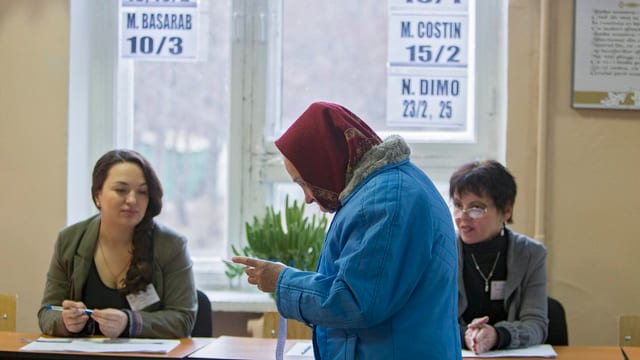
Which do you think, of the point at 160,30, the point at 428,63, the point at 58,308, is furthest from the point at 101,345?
the point at 428,63

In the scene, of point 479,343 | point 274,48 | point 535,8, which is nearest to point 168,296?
point 479,343

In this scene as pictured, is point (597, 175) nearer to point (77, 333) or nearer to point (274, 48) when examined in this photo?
point (274, 48)

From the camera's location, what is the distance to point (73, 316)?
293cm

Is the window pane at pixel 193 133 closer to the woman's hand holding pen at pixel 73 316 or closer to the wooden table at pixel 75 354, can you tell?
the woman's hand holding pen at pixel 73 316

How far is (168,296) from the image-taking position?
10.4 ft

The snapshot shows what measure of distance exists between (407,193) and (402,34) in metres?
2.46

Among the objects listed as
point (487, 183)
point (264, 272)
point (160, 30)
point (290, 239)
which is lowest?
point (290, 239)

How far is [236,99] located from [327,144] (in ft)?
7.76

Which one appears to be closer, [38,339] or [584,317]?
[38,339]

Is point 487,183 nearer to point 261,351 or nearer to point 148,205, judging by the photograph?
point 261,351

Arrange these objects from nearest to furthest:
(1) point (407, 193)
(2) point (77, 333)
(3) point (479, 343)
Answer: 1. (1) point (407, 193)
2. (3) point (479, 343)
3. (2) point (77, 333)

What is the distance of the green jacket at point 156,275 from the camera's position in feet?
10.2

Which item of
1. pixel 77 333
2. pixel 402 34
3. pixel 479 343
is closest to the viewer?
pixel 479 343

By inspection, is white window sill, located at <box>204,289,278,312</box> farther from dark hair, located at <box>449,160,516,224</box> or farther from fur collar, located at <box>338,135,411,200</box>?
fur collar, located at <box>338,135,411,200</box>
